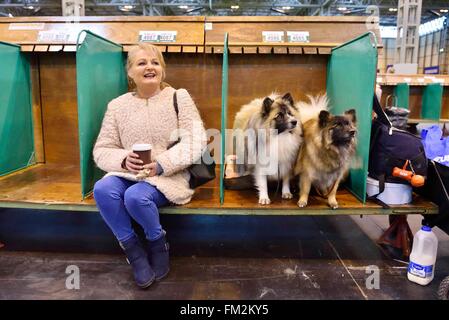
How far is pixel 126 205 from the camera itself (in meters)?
2.09

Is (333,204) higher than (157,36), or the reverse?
(157,36)

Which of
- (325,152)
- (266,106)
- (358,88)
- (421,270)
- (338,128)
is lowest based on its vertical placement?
(421,270)

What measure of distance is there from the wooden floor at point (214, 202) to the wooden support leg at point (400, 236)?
9.5 inches

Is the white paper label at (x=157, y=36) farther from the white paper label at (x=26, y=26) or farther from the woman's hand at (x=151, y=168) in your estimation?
the woman's hand at (x=151, y=168)

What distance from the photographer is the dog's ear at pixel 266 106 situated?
2293mm

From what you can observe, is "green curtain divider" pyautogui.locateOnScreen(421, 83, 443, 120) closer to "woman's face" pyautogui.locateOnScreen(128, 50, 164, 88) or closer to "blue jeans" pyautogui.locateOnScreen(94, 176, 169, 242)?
"woman's face" pyautogui.locateOnScreen(128, 50, 164, 88)

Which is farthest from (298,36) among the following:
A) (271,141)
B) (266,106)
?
(271,141)

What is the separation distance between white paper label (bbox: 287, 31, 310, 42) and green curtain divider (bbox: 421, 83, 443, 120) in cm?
364

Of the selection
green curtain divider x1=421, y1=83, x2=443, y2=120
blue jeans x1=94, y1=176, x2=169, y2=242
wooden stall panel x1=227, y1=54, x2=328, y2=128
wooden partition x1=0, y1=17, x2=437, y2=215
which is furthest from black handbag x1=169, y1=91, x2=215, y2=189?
green curtain divider x1=421, y1=83, x2=443, y2=120

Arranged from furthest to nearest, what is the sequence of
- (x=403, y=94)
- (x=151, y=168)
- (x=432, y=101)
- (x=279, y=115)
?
(x=432, y=101), (x=403, y=94), (x=279, y=115), (x=151, y=168)

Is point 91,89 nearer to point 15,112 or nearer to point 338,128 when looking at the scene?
point 15,112

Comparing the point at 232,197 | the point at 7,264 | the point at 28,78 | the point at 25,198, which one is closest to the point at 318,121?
the point at 232,197

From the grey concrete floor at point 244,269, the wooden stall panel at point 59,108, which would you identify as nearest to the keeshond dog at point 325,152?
the grey concrete floor at point 244,269

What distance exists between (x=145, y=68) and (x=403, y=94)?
15.8 ft
